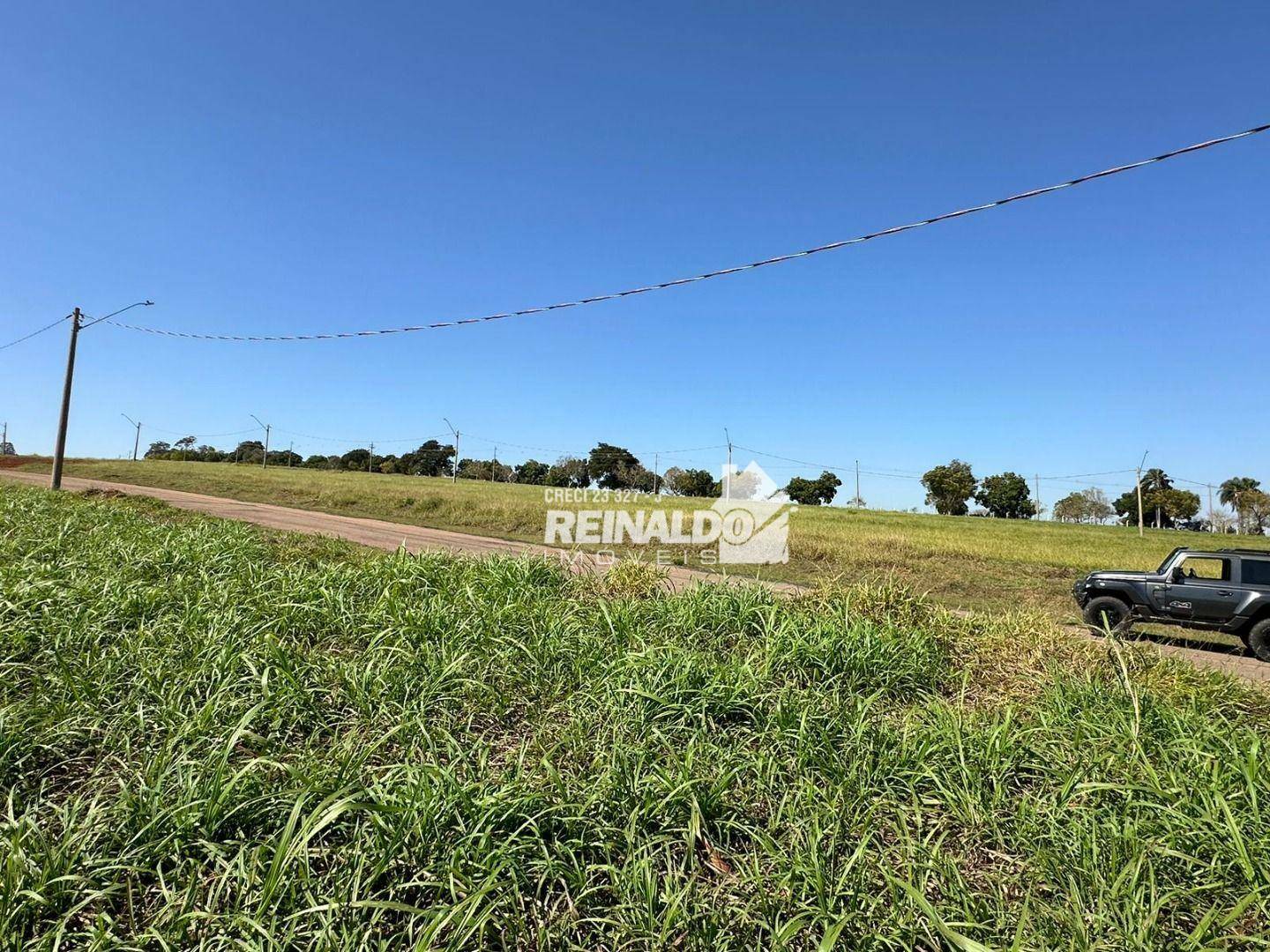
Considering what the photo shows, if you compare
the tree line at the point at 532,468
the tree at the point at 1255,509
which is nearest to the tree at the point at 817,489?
the tree line at the point at 532,468

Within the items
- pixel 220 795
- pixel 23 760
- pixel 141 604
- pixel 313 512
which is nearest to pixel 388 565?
pixel 141 604

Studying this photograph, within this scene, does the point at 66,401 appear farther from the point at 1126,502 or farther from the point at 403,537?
the point at 1126,502

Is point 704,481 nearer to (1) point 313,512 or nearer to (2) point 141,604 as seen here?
(1) point 313,512

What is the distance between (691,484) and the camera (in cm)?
9300

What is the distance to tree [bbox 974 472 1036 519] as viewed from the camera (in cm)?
8475

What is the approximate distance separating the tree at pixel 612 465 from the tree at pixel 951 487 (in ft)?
146

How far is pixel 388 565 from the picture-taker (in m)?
7.09

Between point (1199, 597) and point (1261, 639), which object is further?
point (1199, 597)

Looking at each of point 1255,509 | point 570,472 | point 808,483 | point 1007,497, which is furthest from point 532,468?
point 1255,509

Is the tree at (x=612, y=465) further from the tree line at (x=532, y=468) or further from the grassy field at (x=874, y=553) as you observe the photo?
the grassy field at (x=874, y=553)

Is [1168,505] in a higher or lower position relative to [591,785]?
higher

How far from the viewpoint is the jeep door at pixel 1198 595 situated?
8.90 meters

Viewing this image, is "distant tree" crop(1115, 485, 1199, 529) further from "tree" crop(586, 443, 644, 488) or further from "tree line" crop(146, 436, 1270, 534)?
"tree" crop(586, 443, 644, 488)

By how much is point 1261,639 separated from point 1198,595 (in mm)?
880
